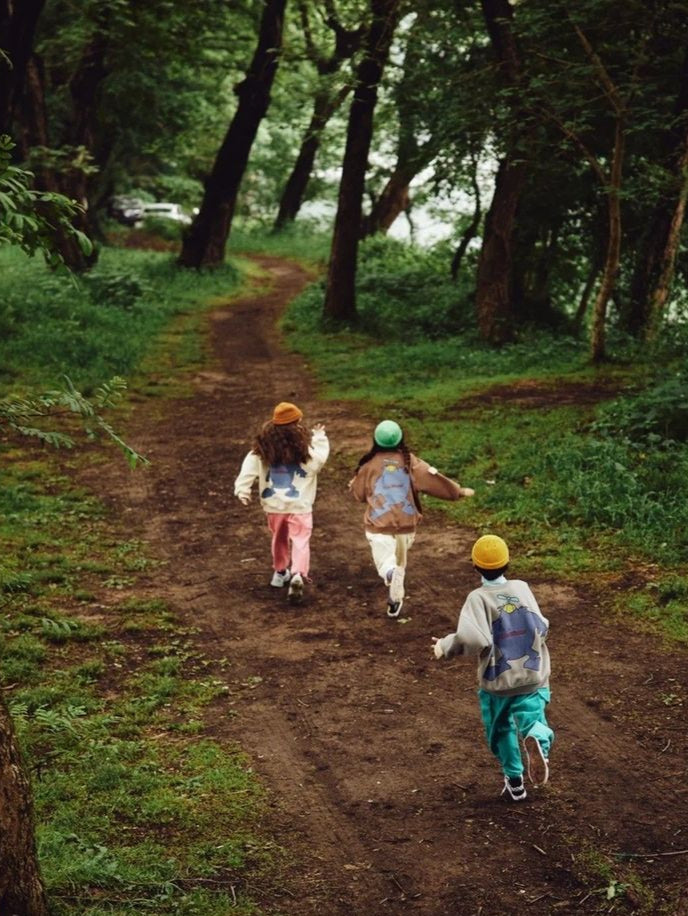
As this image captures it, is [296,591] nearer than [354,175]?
Yes

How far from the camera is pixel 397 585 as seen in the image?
923 cm

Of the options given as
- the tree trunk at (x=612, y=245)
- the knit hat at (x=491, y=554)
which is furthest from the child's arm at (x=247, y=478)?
the tree trunk at (x=612, y=245)

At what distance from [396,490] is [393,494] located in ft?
0.14

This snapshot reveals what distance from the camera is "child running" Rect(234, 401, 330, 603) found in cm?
972

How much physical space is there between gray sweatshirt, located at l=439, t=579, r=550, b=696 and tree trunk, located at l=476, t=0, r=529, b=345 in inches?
523

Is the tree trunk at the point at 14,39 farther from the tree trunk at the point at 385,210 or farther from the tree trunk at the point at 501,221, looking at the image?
the tree trunk at the point at 385,210

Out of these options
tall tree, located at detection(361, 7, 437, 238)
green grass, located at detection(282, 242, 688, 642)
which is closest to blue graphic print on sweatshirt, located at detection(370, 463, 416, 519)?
green grass, located at detection(282, 242, 688, 642)

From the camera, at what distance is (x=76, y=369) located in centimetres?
1814

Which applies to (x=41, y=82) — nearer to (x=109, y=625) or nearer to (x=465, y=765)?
(x=109, y=625)

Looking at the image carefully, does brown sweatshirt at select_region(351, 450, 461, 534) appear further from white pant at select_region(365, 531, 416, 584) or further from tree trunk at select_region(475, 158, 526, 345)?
tree trunk at select_region(475, 158, 526, 345)

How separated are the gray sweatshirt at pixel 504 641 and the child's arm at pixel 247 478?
382 centimetres

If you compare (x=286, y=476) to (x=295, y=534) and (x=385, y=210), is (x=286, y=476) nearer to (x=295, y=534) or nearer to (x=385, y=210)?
(x=295, y=534)

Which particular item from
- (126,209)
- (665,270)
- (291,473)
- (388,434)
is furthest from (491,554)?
(126,209)

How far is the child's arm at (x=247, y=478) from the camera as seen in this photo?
377 inches
